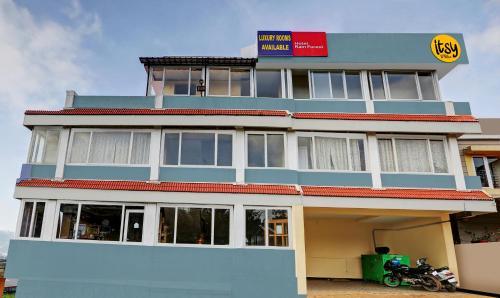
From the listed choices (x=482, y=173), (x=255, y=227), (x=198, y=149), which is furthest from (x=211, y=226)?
(x=482, y=173)

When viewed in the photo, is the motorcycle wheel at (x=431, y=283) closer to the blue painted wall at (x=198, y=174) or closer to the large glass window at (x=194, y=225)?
the large glass window at (x=194, y=225)

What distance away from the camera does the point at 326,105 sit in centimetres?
1582

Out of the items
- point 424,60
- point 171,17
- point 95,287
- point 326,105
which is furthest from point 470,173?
point 95,287

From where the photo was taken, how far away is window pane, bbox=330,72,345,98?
16.2m

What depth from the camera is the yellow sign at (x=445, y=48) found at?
53.1 feet

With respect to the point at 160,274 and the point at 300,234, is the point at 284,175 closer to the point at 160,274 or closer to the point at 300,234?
the point at 300,234

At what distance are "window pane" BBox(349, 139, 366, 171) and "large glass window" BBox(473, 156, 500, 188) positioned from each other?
895 centimetres

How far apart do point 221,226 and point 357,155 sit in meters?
6.57

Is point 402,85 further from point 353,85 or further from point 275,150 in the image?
point 275,150

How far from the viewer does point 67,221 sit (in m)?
13.9

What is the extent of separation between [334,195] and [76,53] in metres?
13.0

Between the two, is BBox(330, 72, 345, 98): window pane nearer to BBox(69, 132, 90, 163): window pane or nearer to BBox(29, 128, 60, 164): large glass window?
BBox(69, 132, 90, 163): window pane

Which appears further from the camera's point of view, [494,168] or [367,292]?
[494,168]

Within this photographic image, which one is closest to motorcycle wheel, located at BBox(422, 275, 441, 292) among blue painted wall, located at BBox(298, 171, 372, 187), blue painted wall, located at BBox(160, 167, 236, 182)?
blue painted wall, located at BBox(298, 171, 372, 187)
